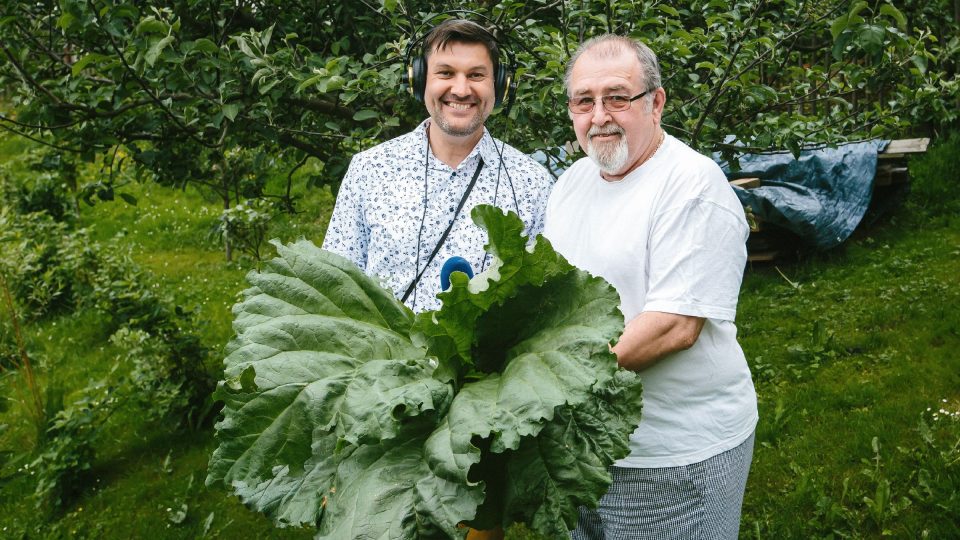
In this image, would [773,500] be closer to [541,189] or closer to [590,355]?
[541,189]

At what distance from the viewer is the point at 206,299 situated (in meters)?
6.99

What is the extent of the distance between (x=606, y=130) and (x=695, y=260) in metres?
0.42

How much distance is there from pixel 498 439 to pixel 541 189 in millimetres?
1239

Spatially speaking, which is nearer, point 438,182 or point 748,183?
point 438,182

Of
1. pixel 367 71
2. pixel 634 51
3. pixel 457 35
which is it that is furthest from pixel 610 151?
pixel 367 71

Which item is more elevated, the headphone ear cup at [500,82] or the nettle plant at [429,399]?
the headphone ear cup at [500,82]

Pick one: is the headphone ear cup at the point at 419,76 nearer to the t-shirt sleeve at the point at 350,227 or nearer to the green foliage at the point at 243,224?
the t-shirt sleeve at the point at 350,227

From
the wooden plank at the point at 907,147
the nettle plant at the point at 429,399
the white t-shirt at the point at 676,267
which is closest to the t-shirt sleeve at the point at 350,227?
the white t-shirt at the point at 676,267

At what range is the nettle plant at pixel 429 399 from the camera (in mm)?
1312

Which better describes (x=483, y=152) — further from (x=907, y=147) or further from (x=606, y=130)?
(x=907, y=147)

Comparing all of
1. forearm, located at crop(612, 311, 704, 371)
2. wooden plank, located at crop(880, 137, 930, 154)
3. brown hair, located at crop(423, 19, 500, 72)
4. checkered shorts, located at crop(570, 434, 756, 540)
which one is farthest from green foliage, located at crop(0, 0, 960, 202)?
wooden plank, located at crop(880, 137, 930, 154)

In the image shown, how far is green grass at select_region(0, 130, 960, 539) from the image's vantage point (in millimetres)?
3559

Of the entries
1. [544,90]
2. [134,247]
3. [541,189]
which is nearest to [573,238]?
[541,189]

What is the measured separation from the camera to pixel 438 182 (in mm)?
2361
